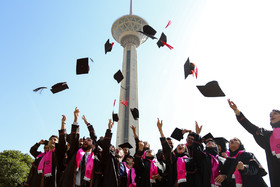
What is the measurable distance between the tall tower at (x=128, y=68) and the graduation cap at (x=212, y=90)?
2000cm

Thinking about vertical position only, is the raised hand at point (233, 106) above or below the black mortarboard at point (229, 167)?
above

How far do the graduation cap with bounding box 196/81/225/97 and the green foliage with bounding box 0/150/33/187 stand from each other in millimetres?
18502

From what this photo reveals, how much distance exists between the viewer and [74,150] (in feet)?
14.3

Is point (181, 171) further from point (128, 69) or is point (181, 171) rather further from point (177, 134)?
point (128, 69)

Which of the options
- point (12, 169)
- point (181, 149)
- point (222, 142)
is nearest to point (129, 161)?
point (181, 149)

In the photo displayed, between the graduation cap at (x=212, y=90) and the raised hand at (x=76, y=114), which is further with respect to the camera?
the graduation cap at (x=212, y=90)

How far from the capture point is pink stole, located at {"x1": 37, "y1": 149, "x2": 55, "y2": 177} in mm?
4316

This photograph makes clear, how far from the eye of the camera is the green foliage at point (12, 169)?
61.0ft

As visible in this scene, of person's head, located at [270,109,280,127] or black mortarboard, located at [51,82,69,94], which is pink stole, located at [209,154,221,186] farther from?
black mortarboard, located at [51,82,69,94]

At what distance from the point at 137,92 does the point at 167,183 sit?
78.3 ft

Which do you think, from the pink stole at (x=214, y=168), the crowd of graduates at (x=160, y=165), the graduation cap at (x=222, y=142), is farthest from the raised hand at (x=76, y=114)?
the graduation cap at (x=222, y=142)

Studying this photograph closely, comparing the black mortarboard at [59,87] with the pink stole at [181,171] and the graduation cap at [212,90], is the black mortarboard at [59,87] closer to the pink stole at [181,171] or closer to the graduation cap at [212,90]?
the graduation cap at [212,90]

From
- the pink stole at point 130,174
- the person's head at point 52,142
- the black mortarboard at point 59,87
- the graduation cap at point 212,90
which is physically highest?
the black mortarboard at point 59,87

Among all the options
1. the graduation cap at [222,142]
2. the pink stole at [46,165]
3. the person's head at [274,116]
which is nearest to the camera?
the person's head at [274,116]
